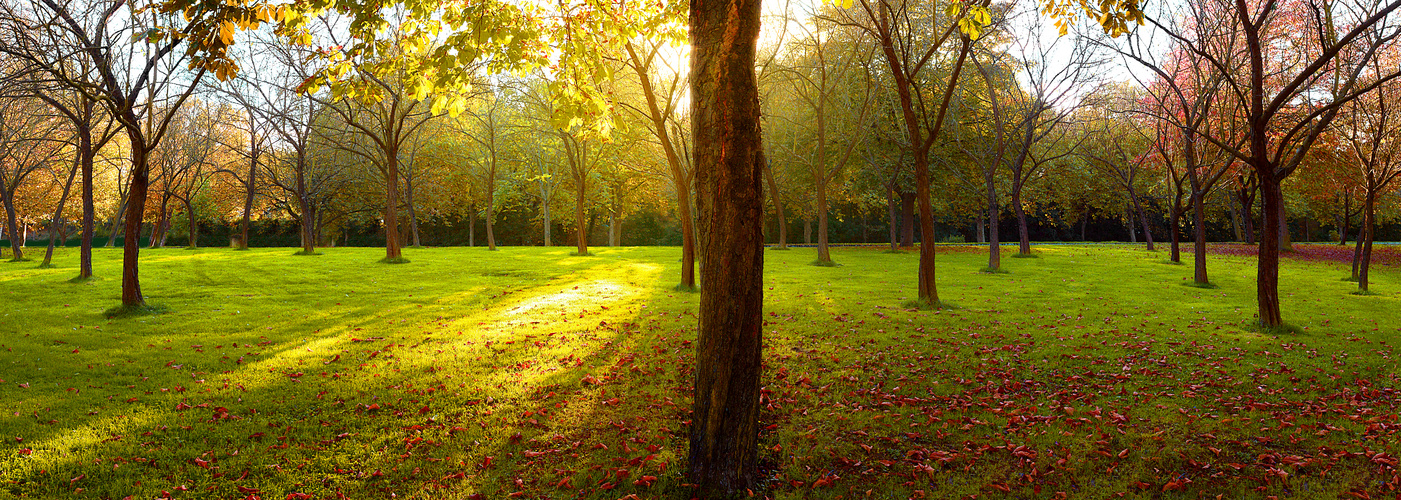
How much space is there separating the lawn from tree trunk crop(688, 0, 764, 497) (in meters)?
0.48

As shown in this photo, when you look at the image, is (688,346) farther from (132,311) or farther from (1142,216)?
(1142,216)

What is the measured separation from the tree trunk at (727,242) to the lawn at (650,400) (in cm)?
48

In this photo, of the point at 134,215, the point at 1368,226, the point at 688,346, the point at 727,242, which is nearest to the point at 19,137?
the point at 134,215

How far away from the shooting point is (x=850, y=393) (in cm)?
788

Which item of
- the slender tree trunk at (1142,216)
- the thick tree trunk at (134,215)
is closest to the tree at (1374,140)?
the slender tree trunk at (1142,216)

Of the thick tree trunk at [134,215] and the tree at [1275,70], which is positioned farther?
the thick tree trunk at [134,215]

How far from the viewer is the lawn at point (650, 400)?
17.7 ft

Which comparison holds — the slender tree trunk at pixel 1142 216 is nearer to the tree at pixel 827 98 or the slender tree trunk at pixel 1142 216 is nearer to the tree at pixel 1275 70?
the tree at pixel 1275 70

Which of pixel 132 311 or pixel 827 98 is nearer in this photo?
pixel 132 311

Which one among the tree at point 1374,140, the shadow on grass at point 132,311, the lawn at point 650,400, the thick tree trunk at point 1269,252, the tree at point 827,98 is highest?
the tree at point 827,98

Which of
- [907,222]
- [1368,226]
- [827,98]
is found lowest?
[1368,226]

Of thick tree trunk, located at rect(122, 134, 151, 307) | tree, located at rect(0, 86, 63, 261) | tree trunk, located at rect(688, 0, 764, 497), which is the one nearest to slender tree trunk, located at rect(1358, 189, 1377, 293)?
tree trunk, located at rect(688, 0, 764, 497)

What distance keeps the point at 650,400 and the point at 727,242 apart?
3.29m

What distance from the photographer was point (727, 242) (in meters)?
4.84
